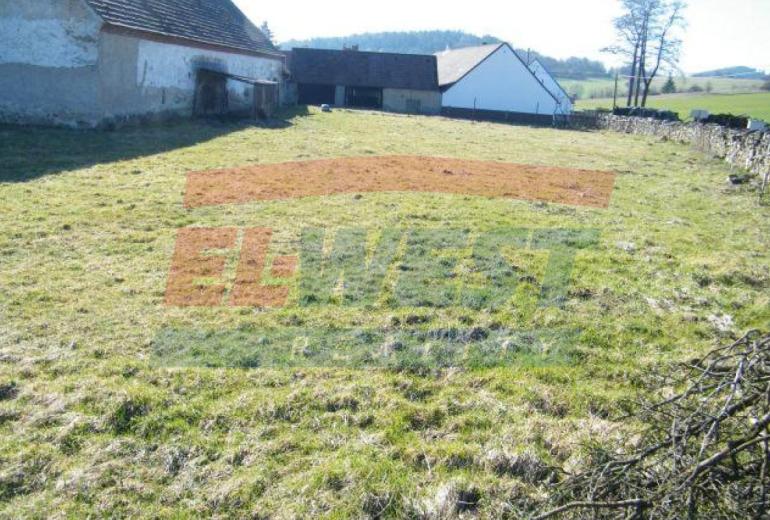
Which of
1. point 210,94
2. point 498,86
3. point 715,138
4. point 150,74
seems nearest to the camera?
point 150,74

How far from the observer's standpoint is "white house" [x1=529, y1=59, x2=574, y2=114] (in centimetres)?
4479

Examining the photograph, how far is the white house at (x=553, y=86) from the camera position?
4479cm

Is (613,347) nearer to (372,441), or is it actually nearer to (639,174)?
(372,441)

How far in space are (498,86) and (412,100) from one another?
6.66 metres

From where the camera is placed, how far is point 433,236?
879cm

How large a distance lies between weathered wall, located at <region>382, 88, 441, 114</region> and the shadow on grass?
80.9ft

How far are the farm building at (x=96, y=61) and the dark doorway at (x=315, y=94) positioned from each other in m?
21.7

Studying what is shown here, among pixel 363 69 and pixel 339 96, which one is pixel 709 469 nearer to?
pixel 339 96

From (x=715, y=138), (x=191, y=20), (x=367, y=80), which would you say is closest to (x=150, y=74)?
(x=191, y=20)

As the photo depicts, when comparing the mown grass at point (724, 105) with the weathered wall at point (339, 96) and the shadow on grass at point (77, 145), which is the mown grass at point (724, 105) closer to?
the weathered wall at point (339, 96)

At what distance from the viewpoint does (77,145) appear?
45.4 ft

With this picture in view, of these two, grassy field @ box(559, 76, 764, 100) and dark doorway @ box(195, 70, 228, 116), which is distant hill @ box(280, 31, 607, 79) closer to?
grassy field @ box(559, 76, 764, 100)

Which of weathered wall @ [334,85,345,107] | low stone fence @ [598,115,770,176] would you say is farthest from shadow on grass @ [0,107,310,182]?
weathered wall @ [334,85,345,107]

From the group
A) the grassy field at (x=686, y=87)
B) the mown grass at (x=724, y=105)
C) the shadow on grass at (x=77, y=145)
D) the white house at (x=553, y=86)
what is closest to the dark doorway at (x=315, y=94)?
the white house at (x=553, y=86)
